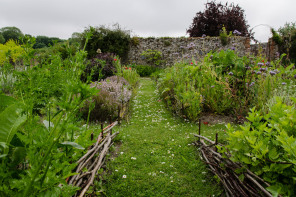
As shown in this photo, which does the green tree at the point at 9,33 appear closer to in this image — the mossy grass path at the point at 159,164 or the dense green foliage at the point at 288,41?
the dense green foliage at the point at 288,41

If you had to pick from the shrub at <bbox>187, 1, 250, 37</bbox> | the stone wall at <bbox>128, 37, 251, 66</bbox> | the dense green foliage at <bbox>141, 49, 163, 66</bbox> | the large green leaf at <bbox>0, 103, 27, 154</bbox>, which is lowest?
the large green leaf at <bbox>0, 103, 27, 154</bbox>

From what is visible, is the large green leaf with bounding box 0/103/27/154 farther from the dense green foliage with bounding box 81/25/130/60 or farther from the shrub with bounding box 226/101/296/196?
the dense green foliage with bounding box 81/25/130/60

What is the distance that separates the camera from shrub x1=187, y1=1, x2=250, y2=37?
1855 centimetres

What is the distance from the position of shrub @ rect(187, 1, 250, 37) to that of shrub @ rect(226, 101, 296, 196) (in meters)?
18.4

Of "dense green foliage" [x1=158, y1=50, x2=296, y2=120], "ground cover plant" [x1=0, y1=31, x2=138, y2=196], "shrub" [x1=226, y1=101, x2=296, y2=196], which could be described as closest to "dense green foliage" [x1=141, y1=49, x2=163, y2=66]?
"dense green foliage" [x1=158, y1=50, x2=296, y2=120]

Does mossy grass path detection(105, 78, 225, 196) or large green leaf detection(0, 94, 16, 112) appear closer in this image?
large green leaf detection(0, 94, 16, 112)

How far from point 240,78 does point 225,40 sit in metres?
10.9

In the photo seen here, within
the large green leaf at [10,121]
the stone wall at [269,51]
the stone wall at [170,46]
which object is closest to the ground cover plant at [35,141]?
the large green leaf at [10,121]

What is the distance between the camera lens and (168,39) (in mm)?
15219

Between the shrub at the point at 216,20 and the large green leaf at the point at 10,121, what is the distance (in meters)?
19.3

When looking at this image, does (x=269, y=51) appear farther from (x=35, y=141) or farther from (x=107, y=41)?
(x=107, y=41)

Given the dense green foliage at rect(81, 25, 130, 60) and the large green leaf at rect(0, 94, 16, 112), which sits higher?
the dense green foliage at rect(81, 25, 130, 60)

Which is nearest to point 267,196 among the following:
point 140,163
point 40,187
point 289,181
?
point 289,181

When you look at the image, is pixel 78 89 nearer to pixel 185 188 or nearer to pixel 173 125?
pixel 185 188
